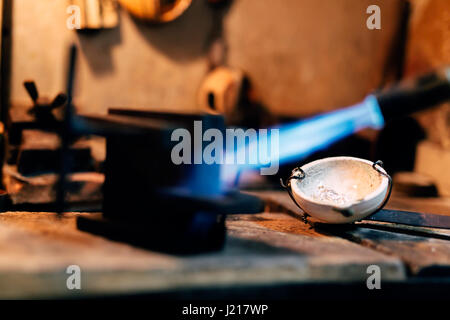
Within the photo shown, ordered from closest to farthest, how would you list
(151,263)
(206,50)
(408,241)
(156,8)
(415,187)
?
(151,263) → (408,241) → (415,187) → (156,8) → (206,50)

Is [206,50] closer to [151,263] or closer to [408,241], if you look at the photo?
[408,241]

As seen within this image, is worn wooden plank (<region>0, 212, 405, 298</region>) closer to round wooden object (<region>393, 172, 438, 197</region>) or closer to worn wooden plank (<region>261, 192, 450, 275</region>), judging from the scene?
worn wooden plank (<region>261, 192, 450, 275</region>)

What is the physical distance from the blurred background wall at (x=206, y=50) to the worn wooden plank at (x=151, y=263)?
3.32 m

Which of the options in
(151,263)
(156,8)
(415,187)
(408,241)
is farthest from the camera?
(156,8)

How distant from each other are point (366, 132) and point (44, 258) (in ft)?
18.3

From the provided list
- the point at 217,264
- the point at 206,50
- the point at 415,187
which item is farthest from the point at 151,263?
the point at 206,50

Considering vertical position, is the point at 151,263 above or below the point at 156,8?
below

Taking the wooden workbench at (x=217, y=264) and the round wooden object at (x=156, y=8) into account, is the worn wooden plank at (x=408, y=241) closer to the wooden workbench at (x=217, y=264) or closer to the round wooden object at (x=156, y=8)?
the wooden workbench at (x=217, y=264)

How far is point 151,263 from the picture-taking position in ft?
10.5

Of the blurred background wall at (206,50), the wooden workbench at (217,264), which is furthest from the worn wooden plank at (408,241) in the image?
the blurred background wall at (206,50)

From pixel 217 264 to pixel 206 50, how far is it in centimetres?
524

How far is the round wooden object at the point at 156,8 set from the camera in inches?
286

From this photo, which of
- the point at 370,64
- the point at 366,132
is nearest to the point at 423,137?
the point at 366,132

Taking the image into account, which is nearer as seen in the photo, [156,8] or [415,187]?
[415,187]
